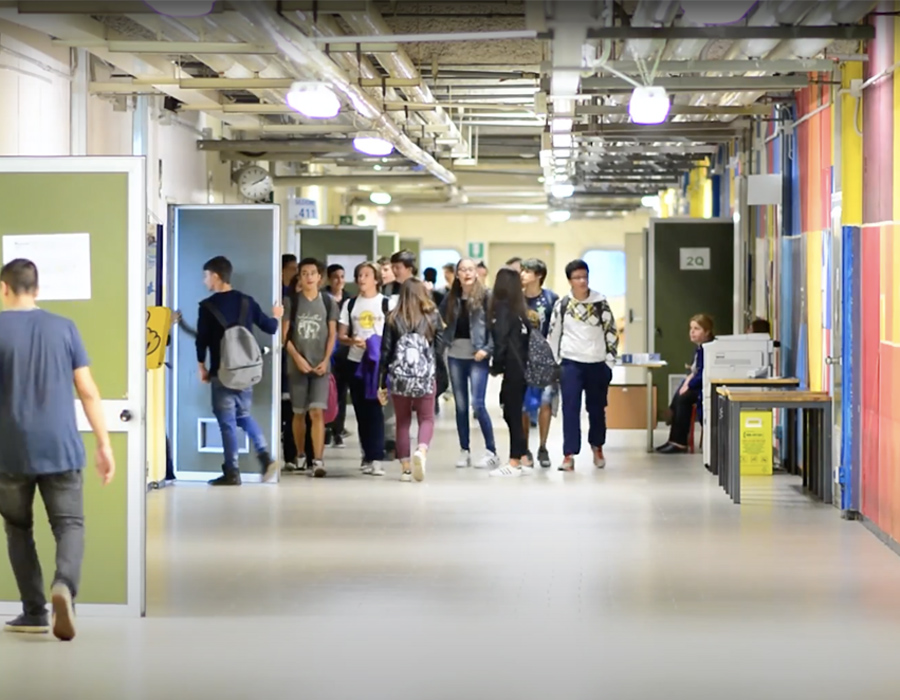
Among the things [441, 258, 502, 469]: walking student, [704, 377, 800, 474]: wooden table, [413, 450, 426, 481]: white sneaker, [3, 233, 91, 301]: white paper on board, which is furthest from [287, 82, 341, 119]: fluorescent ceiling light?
[704, 377, 800, 474]: wooden table

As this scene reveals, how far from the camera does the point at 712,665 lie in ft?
18.2

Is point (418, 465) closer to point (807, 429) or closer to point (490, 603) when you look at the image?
point (807, 429)

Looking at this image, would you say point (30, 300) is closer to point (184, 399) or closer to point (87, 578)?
point (87, 578)

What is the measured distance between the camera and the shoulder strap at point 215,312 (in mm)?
10344

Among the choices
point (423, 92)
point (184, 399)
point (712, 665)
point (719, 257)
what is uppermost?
point (423, 92)

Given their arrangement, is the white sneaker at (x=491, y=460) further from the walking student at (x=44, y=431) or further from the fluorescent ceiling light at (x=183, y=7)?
the walking student at (x=44, y=431)

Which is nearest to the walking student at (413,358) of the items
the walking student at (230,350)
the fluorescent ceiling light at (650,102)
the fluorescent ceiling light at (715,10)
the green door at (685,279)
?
the walking student at (230,350)

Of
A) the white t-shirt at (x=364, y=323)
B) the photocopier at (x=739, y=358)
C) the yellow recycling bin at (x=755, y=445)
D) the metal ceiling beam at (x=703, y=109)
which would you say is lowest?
the yellow recycling bin at (x=755, y=445)

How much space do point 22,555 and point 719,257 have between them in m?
9.90

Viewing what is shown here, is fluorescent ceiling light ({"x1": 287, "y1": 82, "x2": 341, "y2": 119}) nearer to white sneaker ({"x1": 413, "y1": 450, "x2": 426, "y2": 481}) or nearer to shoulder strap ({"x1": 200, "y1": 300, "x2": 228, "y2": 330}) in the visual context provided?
shoulder strap ({"x1": 200, "y1": 300, "x2": 228, "y2": 330})

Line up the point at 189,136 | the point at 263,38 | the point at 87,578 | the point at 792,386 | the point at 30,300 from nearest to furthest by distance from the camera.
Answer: the point at 30,300 → the point at 87,578 → the point at 263,38 → the point at 792,386 → the point at 189,136

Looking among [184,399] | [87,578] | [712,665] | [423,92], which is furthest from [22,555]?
[423,92]


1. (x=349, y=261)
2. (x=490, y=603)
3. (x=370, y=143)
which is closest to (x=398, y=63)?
(x=370, y=143)

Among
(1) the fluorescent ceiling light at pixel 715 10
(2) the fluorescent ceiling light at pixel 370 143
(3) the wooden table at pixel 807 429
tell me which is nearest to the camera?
(1) the fluorescent ceiling light at pixel 715 10
